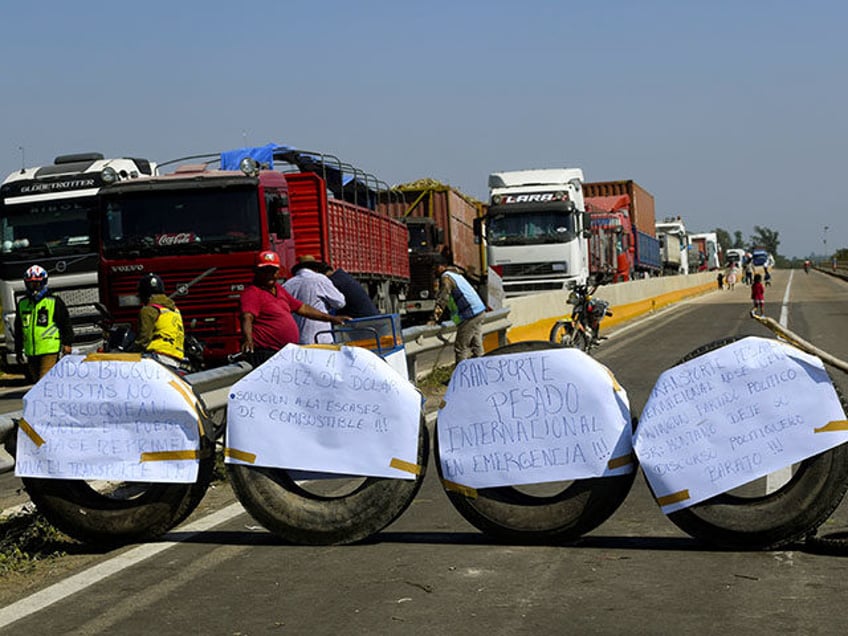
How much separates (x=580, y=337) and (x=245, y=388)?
16419 millimetres

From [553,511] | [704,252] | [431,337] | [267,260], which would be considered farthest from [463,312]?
[704,252]

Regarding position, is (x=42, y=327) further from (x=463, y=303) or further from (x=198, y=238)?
(x=463, y=303)

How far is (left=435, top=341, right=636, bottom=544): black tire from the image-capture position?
7.14 metres

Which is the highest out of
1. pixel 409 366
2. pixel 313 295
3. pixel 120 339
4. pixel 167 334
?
pixel 313 295

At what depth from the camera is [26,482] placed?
293 inches

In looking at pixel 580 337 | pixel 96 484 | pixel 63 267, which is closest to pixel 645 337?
pixel 580 337

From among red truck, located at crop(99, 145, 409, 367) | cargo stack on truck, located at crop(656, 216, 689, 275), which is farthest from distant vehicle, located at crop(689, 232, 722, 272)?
red truck, located at crop(99, 145, 409, 367)

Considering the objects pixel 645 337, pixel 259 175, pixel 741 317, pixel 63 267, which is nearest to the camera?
pixel 259 175

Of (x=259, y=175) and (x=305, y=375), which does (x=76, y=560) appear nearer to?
(x=305, y=375)

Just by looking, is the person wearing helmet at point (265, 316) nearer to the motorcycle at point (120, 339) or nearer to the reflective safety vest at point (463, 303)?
the motorcycle at point (120, 339)

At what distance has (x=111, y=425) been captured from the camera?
7.47m

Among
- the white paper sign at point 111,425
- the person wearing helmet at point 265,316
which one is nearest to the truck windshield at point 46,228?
the person wearing helmet at point 265,316

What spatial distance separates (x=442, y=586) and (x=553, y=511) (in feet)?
3.52

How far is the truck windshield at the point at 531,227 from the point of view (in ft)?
117
